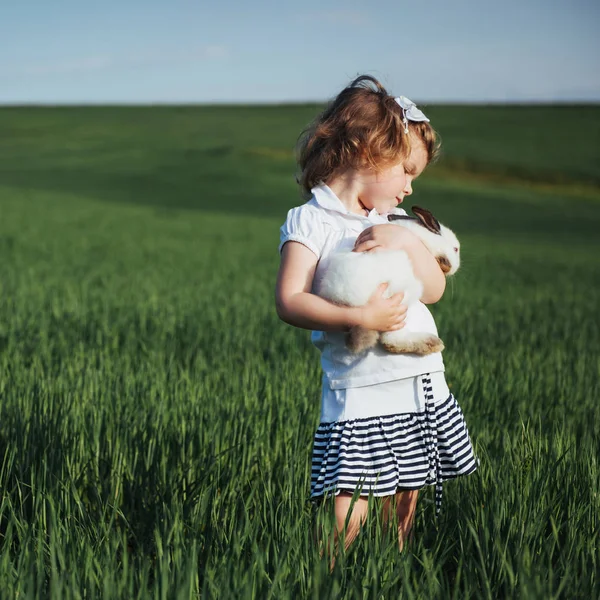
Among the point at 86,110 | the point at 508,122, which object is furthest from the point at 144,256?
the point at 86,110

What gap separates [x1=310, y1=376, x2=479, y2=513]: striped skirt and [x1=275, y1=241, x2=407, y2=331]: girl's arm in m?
0.28

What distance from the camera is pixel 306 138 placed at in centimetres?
230

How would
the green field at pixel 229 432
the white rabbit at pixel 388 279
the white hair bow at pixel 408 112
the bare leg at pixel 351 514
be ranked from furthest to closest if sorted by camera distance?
the white hair bow at pixel 408 112 → the bare leg at pixel 351 514 → the white rabbit at pixel 388 279 → the green field at pixel 229 432

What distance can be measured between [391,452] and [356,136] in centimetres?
83

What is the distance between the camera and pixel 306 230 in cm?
216

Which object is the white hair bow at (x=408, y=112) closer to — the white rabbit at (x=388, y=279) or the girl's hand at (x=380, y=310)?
the white rabbit at (x=388, y=279)

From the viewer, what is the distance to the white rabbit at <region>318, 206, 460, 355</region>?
2004 mm

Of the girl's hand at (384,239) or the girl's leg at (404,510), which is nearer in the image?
the girl's hand at (384,239)

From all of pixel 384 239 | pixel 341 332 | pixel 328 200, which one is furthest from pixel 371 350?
pixel 328 200

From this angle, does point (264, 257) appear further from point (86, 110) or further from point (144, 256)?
point (86, 110)

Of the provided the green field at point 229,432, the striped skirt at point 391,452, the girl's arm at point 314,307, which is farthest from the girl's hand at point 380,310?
the green field at point 229,432

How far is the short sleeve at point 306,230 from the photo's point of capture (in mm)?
2150

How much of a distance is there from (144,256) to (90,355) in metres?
9.51

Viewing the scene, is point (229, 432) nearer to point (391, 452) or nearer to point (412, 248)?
point (391, 452)
